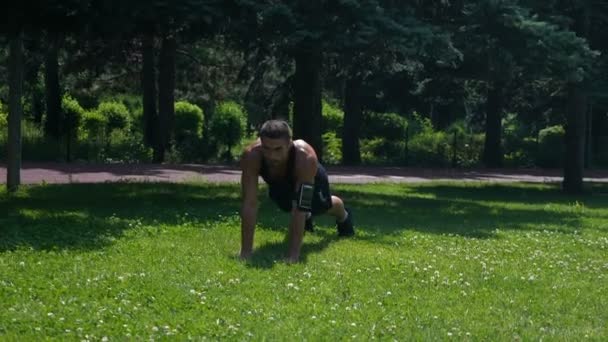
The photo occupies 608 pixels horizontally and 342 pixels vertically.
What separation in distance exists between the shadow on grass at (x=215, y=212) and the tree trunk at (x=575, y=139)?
1.17 metres

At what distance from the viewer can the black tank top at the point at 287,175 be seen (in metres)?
8.91

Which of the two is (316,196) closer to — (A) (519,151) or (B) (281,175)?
(B) (281,175)

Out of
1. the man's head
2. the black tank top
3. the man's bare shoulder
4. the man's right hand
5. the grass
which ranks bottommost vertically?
the grass

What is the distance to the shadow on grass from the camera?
9812 millimetres

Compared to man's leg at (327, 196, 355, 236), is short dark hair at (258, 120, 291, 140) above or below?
above

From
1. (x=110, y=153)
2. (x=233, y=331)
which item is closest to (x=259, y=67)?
(x=110, y=153)

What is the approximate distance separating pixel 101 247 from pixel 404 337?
13.0 ft

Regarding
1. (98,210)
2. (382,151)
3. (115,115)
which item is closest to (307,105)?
(98,210)

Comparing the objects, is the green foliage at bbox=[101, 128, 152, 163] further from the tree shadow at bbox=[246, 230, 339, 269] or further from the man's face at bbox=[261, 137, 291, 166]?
the man's face at bbox=[261, 137, 291, 166]

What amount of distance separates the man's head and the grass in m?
0.96

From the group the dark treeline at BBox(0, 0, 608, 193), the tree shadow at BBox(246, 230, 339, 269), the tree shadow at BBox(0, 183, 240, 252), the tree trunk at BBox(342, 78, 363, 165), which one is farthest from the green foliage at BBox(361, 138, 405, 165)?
the tree shadow at BBox(246, 230, 339, 269)

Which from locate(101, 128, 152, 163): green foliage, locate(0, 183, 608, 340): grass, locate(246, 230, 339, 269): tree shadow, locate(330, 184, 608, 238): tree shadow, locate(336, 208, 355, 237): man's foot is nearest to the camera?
locate(0, 183, 608, 340): grass

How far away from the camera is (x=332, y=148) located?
36625mm

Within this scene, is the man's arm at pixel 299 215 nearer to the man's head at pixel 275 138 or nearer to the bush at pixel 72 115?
the man's head at pixel 275 138
